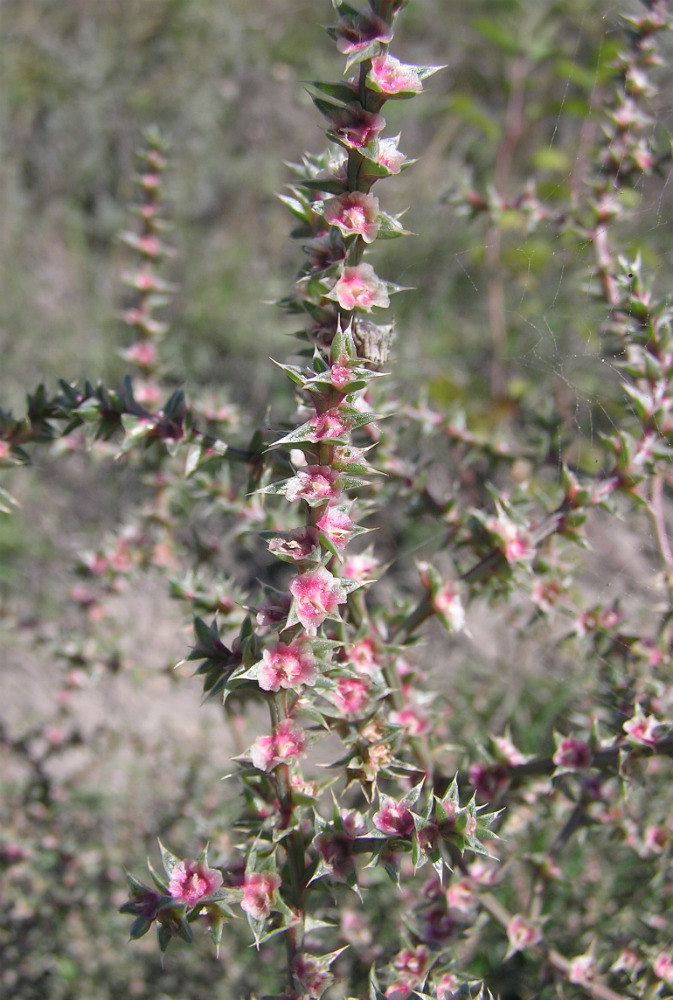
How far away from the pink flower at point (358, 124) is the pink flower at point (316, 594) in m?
0.63

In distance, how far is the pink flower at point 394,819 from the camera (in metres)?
1.23

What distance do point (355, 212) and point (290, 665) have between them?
2.28 feet

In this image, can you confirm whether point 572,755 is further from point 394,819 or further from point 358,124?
point 358,124

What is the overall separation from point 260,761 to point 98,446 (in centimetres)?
134

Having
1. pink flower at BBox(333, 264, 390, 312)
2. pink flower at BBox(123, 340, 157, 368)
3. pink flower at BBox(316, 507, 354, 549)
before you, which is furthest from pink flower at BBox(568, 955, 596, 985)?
pink flower at BBox(123, 340, 157, 368)

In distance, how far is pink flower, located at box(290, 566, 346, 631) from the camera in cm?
114

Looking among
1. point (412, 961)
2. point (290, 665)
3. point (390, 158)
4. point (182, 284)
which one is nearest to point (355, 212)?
point (390, 158)

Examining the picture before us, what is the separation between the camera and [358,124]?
3.67 ft

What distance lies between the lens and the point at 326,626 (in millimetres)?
1468

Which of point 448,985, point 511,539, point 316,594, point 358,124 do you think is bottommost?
point 448,985

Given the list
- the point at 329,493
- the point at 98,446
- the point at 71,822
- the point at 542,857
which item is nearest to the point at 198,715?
the point at 71,822

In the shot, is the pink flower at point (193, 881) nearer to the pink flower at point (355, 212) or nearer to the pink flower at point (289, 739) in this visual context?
the pink flower at point (289, 739)

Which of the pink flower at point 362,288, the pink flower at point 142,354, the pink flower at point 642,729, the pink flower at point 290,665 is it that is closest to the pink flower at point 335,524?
the pink flower at point 290,665

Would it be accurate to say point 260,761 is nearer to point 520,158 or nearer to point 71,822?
point 71,822
